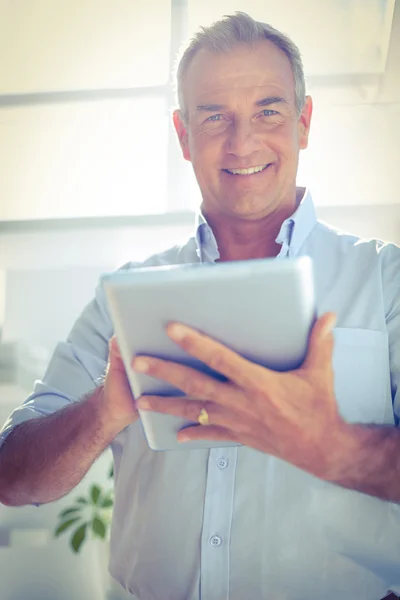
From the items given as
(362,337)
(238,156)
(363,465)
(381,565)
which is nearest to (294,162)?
(238,156)

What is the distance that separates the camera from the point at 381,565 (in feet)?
3.62

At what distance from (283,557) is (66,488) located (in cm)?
44

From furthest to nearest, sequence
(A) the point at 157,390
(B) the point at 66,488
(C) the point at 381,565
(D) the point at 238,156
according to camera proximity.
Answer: (D) the point at 238,156, (B) the point at 66,488, (C) the point at 381,565, (A) the point at 157,390

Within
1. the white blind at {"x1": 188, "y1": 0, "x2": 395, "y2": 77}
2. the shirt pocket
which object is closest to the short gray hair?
the shirt pocket

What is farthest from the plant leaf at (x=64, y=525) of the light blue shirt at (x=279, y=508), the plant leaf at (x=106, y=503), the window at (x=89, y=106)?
the window at (x=89, y=106)

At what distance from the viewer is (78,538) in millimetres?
2166

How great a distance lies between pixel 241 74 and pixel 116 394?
85cm

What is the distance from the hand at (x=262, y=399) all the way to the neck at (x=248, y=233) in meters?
0.67

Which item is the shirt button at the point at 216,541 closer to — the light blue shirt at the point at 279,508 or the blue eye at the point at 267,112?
the light blue shirt at the point at 279,508

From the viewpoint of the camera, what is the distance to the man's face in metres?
1.40

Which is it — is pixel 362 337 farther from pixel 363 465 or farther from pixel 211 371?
pixel 211 371

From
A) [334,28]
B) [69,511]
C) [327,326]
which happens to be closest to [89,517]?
[69,511]

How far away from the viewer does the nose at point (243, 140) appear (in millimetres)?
1391

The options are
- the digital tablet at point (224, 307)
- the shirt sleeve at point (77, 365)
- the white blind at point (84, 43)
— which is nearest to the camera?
the digital tablet at point (224, 307)
